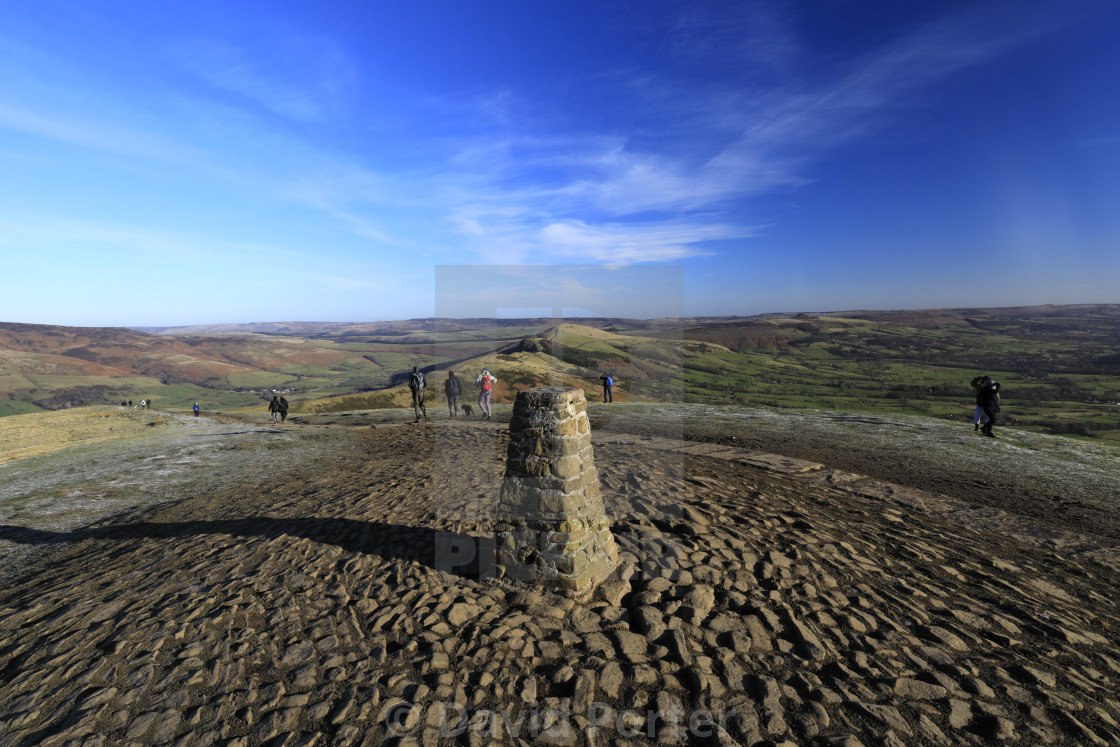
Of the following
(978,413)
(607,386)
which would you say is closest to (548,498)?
(607,386)

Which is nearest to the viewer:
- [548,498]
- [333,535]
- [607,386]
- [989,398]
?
[548,498]

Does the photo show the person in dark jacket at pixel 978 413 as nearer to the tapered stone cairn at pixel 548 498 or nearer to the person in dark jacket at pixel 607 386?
the person in dark jacket at pixel 607 386

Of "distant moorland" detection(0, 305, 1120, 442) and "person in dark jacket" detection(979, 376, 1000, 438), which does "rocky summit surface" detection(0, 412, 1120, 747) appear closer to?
"distant moorland" detection(0, 305, 1120, 442)

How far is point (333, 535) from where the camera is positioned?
295 inches

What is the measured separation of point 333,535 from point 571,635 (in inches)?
193

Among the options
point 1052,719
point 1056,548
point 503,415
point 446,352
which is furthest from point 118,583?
point 1056,548

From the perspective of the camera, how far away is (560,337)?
25.8 ft

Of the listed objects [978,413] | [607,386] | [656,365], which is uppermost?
[656,365]

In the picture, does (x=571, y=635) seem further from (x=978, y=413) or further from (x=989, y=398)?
(x=978, y=413)

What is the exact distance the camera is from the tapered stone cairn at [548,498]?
5492 millimetres

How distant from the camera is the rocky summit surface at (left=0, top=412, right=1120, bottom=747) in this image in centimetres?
397

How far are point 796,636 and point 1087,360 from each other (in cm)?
15499

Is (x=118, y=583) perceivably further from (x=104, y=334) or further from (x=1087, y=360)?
(x=104, y=334)

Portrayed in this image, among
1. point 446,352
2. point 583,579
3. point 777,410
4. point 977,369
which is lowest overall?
point 977,369
